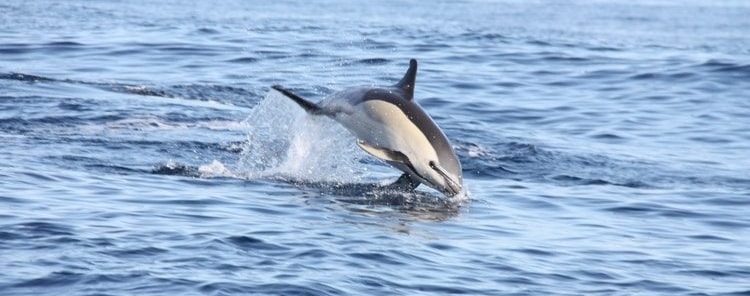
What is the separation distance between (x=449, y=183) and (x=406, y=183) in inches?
21.7

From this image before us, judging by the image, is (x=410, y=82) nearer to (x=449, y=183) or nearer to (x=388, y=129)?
(x=388, y=129)

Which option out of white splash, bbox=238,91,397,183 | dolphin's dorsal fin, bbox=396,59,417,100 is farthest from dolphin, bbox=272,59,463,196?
white splash, bbox=238,91,397,183

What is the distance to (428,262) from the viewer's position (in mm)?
11648

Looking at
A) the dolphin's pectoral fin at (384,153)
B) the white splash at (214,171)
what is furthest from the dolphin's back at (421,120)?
the white splash at (214,171)

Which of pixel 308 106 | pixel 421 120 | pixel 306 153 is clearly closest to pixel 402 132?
pixel 421 120

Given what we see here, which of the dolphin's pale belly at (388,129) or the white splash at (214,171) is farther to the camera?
the white splash at (214,171)

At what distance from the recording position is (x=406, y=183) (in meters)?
15.0

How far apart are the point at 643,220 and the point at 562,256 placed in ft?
8.36

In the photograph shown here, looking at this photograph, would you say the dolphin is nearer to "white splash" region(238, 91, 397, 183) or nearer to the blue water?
the blue water

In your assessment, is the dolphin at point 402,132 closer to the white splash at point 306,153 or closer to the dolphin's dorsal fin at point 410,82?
the dolphin's dorsal fin at point 410,82

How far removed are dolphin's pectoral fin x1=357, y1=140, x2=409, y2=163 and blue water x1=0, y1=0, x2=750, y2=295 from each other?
447 mm

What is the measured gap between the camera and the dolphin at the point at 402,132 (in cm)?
1458

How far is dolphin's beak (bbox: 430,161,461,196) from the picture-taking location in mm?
14586

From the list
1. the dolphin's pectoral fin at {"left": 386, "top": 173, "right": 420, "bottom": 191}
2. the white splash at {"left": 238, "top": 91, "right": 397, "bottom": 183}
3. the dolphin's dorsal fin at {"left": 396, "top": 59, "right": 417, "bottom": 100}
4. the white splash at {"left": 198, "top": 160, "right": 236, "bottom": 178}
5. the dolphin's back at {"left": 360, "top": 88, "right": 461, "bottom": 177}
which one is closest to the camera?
the dolphin's back at {"left": 360, "top": 88, "right": 461, "bottom": 177}
